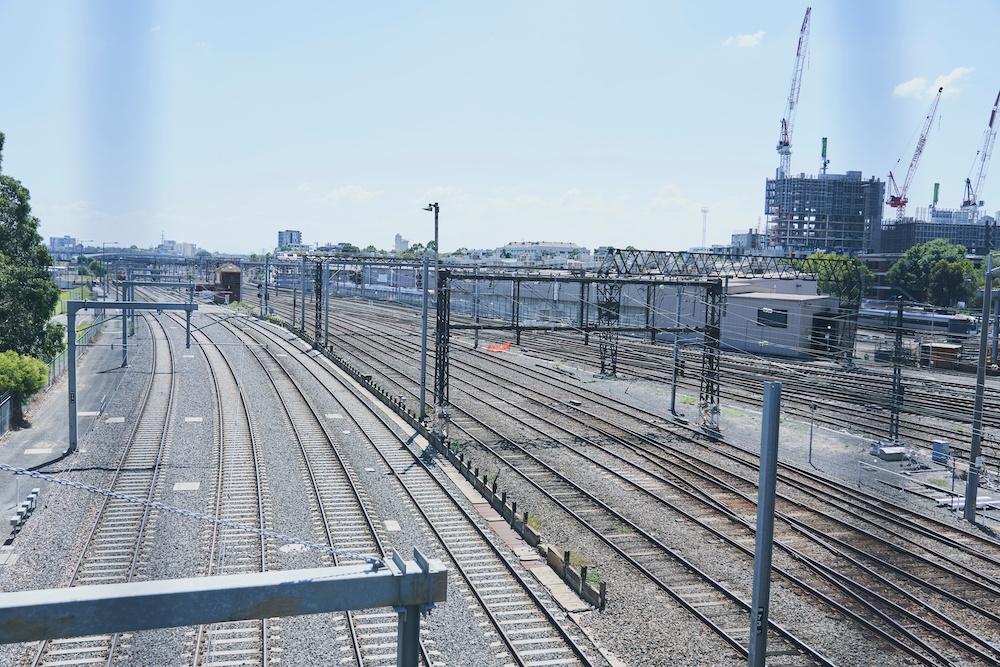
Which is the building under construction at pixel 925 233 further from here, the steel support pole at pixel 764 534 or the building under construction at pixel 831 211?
the steel support pole at pixel 764 534

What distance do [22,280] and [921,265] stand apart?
94.4 m

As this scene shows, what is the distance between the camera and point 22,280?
3441cm

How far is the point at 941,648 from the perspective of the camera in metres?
13.9

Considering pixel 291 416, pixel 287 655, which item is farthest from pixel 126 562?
pixel 291 416

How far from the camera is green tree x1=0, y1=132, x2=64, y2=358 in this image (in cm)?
3388

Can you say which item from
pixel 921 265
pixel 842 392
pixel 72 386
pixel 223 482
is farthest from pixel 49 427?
pixel 921 265

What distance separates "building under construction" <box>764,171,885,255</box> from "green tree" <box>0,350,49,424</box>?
15660cm

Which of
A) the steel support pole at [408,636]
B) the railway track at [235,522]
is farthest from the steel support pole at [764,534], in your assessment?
the railway track at [235,522]

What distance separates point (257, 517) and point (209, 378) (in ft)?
80.6

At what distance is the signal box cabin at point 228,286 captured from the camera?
95375mm

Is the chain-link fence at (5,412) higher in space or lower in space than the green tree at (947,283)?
lower

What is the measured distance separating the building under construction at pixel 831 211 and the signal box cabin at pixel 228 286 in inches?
4552

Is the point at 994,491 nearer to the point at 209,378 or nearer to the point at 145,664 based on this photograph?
the point at 145,664

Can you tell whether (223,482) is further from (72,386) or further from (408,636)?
(408,636)
